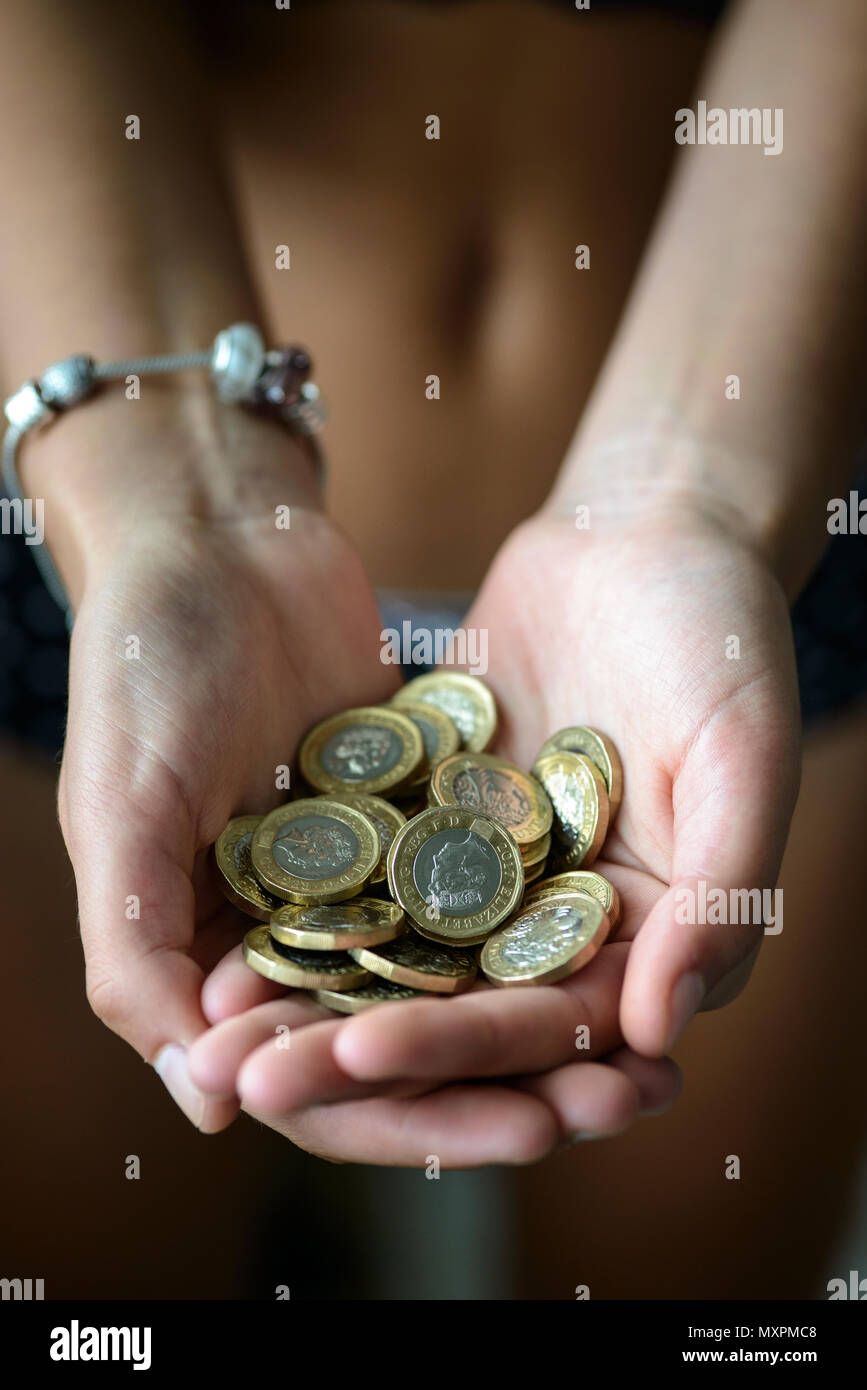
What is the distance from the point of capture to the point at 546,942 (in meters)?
1.42

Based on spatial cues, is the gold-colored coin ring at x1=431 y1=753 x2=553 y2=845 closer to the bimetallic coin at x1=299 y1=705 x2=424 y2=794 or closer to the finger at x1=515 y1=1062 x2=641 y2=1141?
the bimetallic coin at x1=299 y1=705 x2=424 y2=794

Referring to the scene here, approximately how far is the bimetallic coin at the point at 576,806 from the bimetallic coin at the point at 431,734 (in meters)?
0.21

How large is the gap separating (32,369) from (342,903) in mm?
1334

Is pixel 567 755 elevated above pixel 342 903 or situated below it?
above

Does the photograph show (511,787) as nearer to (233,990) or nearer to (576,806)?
(576,806)

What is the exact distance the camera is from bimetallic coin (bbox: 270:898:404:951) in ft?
4.48

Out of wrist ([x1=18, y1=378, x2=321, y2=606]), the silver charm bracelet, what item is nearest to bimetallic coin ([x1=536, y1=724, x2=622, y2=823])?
wrist ([x1=18, y1=378, x2=321, y2=606])

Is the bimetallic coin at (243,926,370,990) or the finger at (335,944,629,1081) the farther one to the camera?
the bimetallic coin at (243,926,370,990)

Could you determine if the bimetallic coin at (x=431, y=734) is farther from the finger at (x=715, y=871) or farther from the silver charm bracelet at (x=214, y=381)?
the silver charm bracelet at (x=214, y=381)

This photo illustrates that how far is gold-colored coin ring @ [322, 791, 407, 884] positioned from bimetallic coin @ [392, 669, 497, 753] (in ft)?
0.79

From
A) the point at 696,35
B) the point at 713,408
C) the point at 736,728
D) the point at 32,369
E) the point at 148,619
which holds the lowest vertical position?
the point at 736,728

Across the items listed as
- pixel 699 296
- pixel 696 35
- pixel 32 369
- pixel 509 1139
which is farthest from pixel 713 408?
pixel 509 1139

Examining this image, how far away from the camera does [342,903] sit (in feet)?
5.20

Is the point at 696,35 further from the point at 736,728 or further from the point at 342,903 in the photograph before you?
the point at 342,903
